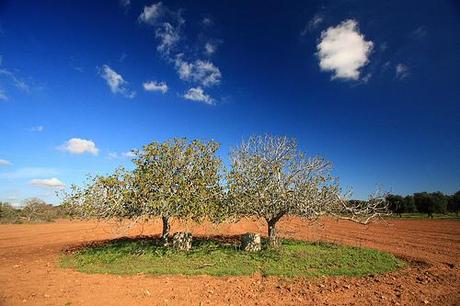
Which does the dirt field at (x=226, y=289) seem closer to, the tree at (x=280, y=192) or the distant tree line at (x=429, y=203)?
the tree at (x=280, y=192)

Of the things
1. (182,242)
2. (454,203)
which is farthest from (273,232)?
(454,203)

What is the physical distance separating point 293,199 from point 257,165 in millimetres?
2571

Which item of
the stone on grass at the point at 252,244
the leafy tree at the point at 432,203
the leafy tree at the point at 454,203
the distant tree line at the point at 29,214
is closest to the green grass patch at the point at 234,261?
the stone on grass at the point at 252,244

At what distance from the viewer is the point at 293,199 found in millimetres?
17391

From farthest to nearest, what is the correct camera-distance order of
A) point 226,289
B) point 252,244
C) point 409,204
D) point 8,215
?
point 409,204, point 8,215, point 252,244, point 226,289

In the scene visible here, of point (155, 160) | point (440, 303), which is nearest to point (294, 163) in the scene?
point (155, 160)

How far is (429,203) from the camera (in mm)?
68688

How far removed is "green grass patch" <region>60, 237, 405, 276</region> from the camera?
14594 mm

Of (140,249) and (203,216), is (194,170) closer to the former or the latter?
(203,216)

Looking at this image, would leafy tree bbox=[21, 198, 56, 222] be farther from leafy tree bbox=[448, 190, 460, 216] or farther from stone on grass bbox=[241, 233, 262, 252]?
leafy tree bbox=[448, 190, 460, 216]

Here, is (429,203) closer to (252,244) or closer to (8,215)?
(252,244)

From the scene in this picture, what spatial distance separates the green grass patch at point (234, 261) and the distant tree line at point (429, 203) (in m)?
52.6

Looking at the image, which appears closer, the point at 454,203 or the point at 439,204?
the point at 439,204

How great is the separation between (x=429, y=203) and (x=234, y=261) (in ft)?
216
